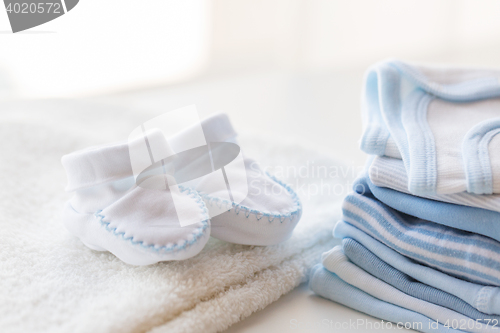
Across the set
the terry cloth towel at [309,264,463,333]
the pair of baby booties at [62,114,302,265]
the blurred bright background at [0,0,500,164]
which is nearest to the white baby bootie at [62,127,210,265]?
the pair of baby booties at [62,114,302,265]

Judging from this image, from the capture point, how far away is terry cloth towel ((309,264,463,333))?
439 millimetres

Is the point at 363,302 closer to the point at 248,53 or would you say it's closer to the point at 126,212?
the point at 126,212

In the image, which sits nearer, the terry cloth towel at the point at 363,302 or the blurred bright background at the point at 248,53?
the terry cloth towel at the point at 363,302

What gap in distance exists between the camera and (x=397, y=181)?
18.7 inches

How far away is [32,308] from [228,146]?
30 centimetres

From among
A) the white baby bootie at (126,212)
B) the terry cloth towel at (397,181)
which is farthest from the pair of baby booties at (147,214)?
the terry cloth towel at (397,181)

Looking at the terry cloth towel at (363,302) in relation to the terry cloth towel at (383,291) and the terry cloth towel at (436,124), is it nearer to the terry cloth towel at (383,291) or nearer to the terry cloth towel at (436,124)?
the terry cloth towel at (383,291)

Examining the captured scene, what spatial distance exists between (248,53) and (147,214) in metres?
1.09

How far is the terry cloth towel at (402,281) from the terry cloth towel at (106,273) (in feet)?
0.22

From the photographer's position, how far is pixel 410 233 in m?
0.46

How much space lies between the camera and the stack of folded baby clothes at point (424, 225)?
41 centimetres

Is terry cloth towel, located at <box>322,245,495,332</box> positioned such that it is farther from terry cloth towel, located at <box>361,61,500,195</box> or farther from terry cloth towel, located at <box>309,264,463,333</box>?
terry cloth towel, located at <box>361,61,500,195</box>

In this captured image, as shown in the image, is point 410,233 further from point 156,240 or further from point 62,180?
point 62,180

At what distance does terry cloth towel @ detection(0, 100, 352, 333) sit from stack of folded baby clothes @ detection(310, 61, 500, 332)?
71 millimetres
